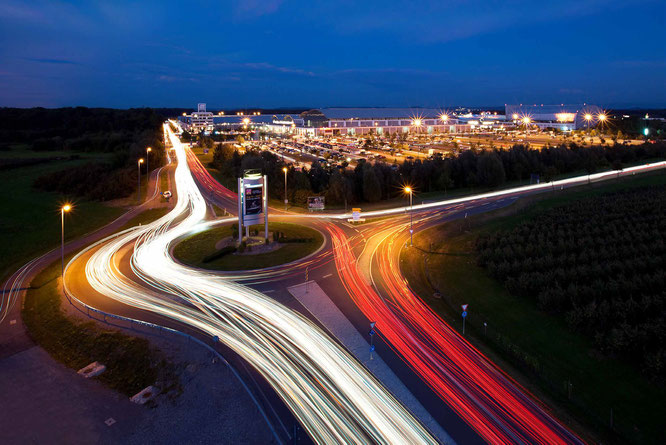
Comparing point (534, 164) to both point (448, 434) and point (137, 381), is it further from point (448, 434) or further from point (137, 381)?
point (137, 381)

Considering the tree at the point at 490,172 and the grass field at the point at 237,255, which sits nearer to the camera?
the grass field at the point at 237,255

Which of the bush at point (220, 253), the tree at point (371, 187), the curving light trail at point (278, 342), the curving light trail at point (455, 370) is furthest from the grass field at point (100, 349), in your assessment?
the tree at point (371, 187)

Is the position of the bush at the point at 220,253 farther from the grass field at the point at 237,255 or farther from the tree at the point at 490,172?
the tree at the point at 490,172

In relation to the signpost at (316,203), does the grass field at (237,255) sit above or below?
below

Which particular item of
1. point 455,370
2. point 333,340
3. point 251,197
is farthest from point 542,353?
point 251,197

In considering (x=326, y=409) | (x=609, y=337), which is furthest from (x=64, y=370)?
(x=609, y=337)
